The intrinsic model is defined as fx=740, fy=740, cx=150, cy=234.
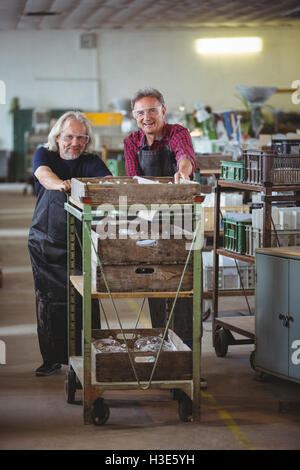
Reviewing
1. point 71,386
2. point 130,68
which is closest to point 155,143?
point 71,386

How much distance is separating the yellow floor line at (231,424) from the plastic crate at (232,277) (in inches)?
66.6

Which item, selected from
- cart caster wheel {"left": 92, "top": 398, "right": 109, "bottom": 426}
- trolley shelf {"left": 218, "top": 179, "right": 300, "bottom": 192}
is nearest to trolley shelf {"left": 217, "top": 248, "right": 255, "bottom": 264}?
trolley shelf {"left": 218, "top": 179, "right": 300, "bottom": 192}

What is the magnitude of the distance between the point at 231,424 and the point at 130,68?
1617 cm

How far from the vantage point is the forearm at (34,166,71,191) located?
149 inches

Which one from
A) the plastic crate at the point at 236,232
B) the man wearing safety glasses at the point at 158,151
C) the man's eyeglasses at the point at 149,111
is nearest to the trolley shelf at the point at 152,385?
the man wearing safety glasses at the point at 158,151

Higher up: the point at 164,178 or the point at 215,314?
the point at 164,178

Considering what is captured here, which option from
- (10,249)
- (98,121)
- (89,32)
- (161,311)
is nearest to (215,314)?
(161,311)

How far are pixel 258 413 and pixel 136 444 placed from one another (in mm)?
726

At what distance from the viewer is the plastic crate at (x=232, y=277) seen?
5531 mm

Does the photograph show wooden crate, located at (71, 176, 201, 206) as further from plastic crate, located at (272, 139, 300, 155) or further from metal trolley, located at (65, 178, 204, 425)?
plastic crate, located at (272, 139, 300, 155)

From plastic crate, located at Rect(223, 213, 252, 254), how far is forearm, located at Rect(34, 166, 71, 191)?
4.17ft

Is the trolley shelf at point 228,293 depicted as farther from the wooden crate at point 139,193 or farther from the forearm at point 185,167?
the wooden crate at point 139,193
